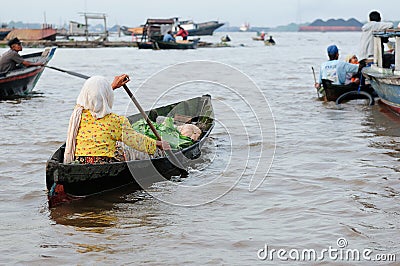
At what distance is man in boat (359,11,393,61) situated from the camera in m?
12.4

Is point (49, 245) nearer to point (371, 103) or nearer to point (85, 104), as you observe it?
point (85, 104)

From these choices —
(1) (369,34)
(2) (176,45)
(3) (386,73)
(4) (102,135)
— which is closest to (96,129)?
(4) (102,135)

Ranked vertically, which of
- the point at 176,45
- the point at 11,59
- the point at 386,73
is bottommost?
the point at 386,73

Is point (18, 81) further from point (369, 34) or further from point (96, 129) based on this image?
point (96, 129)

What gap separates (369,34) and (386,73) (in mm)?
2410

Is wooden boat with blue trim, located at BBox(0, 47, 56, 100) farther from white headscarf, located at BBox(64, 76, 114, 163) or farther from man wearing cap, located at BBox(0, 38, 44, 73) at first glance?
white headscarf, located at BBox(64, 76, 114, 163)

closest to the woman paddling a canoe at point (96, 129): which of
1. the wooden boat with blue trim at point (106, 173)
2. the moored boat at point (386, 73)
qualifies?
the wooden boat with blue trim at point (106, 173)

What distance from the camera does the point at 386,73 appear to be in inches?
405

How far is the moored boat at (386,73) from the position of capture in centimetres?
961

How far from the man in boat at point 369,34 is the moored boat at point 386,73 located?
1.20 metres

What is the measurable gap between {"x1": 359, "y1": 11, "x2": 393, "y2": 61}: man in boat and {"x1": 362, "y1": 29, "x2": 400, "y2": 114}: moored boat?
1203 mm

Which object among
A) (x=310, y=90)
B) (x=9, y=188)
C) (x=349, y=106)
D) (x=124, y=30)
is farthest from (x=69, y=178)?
(x=124, y=30)

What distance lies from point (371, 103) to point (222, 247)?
7967mm

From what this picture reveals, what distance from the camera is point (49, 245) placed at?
4762 millimetres
